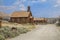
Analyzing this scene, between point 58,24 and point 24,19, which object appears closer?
point 58,24

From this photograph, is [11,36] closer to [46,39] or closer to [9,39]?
[9,39]

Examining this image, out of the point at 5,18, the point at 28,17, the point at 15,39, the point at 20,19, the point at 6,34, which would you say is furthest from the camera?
the point at 28,17

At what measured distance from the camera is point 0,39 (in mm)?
9375

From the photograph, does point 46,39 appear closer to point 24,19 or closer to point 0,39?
point 0,39

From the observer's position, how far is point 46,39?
1044 cm

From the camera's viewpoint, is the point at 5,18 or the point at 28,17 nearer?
the point at 5,18

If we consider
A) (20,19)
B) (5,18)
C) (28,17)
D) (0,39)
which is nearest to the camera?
(0,39)

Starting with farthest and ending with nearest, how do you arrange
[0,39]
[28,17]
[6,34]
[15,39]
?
1. [28,17]
2. [6,34]
3. [15,39]
4. [0,39]

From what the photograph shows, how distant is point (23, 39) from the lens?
1034cm

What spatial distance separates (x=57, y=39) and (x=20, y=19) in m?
13.0

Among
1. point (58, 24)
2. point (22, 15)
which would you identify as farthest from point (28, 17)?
point (58, 24)

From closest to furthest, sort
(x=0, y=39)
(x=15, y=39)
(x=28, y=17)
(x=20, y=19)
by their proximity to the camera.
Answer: (x=0, y=39) < (x=15, y=39) < (x=20, y=19) < (x=28, y=17)

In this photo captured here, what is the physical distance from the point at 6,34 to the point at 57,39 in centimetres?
324

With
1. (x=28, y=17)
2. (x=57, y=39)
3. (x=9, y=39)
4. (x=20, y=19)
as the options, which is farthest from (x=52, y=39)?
(x=28, y=17)
